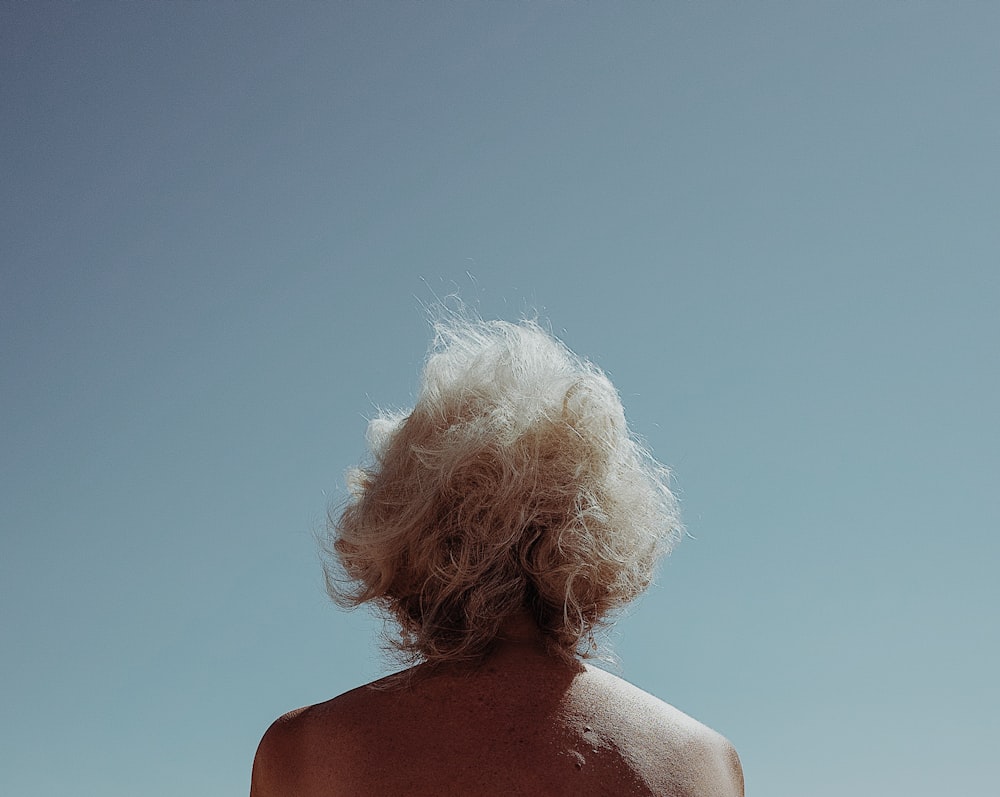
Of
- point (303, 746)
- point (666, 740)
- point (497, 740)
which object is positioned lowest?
point (303, 746)

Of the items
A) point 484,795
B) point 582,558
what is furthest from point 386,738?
point 582,558

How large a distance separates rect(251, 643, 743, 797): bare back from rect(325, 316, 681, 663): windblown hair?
124 mm

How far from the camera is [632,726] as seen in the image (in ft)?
7.86

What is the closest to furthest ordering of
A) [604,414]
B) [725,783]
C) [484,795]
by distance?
[484,795] < [725,783] < [604,414]

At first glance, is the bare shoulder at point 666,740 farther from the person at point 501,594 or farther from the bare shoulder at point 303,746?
the bare shoulder at point 303,746

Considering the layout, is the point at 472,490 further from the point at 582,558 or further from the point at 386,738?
the point at 386,738

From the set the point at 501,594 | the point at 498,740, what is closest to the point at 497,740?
the point at 498,740

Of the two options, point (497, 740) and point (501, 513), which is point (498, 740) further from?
point (501, 513)

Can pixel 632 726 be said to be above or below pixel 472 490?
below

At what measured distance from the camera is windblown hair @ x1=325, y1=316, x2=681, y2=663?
2580 millimetres

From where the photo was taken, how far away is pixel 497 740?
227cm

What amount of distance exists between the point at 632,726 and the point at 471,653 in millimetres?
406

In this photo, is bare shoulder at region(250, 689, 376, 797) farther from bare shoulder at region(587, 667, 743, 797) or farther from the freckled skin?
bare shoulder at region(587, 667, 743, 797)

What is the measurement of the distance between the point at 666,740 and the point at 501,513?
65 cm
